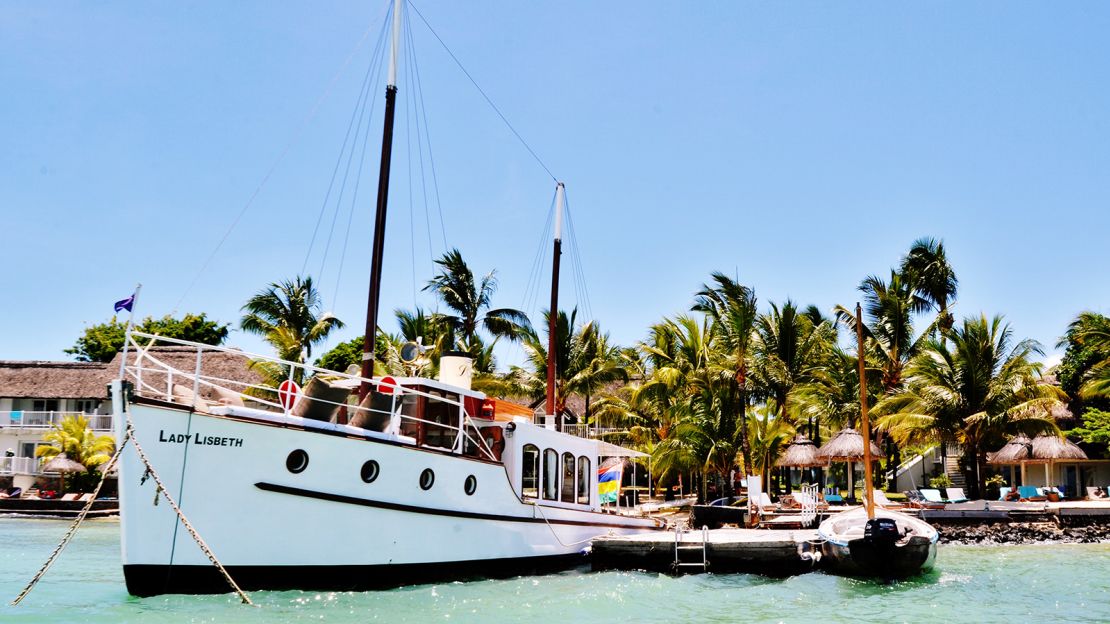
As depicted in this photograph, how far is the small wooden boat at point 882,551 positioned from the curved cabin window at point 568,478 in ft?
16.4

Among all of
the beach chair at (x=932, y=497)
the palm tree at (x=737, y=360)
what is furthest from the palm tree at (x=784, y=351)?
the beach chair at (x=932, y=497)

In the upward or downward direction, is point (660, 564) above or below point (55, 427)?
below

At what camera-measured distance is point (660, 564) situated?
1717 centimetres

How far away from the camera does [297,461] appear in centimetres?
1263

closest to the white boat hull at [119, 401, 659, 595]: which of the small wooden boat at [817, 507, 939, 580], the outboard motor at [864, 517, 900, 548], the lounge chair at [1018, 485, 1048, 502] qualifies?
the small wooden boat at [817, 507, 939, 580]

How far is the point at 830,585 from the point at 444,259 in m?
22.8

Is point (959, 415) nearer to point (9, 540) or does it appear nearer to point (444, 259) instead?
point (444, 259)

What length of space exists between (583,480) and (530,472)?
7.30 ft

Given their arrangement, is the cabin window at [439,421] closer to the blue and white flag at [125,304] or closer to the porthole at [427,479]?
the porthole at [427,479]

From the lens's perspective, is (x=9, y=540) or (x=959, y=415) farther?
(x=959, y=415)

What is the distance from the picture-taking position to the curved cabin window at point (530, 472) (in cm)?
1669

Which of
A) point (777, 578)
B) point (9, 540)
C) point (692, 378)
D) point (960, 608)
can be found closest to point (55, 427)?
point (9, 540)

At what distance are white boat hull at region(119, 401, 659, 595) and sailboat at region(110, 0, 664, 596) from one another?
18mm

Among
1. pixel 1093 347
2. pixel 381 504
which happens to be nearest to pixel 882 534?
pixel 381 504
